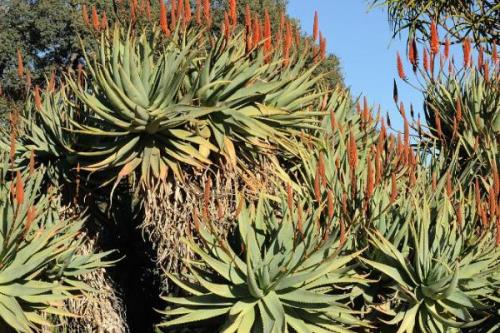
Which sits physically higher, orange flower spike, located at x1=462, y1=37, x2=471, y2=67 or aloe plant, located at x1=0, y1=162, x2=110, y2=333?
orange flower spike, located at x1=462, y1=37, x2=471, y2=67

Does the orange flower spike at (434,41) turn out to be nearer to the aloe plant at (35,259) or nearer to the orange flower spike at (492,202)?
the orange flower spike at (492,202)

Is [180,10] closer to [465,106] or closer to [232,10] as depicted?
[232,10]

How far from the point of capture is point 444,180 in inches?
255

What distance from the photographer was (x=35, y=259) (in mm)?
5434

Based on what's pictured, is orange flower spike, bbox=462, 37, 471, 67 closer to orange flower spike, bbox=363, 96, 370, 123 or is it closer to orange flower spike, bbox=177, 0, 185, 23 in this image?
orange flower spike, bbox=363, 96, 370, 123

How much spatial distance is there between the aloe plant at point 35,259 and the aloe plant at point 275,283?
99cm

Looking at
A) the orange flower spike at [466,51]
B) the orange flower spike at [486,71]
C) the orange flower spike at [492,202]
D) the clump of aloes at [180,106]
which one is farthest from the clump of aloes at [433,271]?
the orange flower spike at [486,71]

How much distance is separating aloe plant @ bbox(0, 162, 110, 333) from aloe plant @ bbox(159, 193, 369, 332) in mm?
985

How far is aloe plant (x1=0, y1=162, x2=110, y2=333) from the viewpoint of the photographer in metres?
5.16

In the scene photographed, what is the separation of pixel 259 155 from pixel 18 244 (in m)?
2.15

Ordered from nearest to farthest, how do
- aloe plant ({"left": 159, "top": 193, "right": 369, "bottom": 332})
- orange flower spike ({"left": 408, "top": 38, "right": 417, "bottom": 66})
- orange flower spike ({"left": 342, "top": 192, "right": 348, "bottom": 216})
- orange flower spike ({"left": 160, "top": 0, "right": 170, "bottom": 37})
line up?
1. aloe plant ({"left": 159, "top": 193, "right": 369, "bottom": 332})
2. orange flower spike ({"left": 342, "top": 192, "right": 348, "bottom": 216})
3. orange flower spike ({"left": 160, "top": 0, "right": 170, "bottom": 37})
4. orange flower spike ({"left": 408, "top": 38, "right": 417, "bottom": 66})

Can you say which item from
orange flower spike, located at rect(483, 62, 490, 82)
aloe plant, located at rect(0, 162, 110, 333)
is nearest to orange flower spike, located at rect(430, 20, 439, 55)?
orange flower spike, located at rect(483, 62, 490, 82)

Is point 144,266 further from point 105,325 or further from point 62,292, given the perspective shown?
point 62,292

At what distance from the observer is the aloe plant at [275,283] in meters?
5.07
